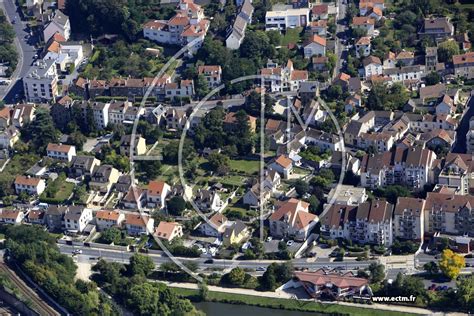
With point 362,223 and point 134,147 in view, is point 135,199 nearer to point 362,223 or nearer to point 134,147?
point 134,147

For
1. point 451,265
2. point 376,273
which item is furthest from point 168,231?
point 451,265

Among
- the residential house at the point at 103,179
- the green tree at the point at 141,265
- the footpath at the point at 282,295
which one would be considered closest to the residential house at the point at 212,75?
the residential house at the point at 103,179

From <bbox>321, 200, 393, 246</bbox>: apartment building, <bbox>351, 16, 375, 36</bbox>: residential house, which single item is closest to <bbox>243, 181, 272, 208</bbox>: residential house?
<bbox>321, 200, 393, 246</bbox>: apartment building

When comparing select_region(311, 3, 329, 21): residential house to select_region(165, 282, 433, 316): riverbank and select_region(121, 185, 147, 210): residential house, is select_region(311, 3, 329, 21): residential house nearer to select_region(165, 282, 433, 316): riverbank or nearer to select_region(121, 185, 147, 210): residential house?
select_region(121, 185, 147, 210): residential house

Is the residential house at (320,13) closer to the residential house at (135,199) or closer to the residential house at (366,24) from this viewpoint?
the residential house at (366,24)

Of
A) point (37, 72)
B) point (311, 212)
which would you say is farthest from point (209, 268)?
point (37, 72)
